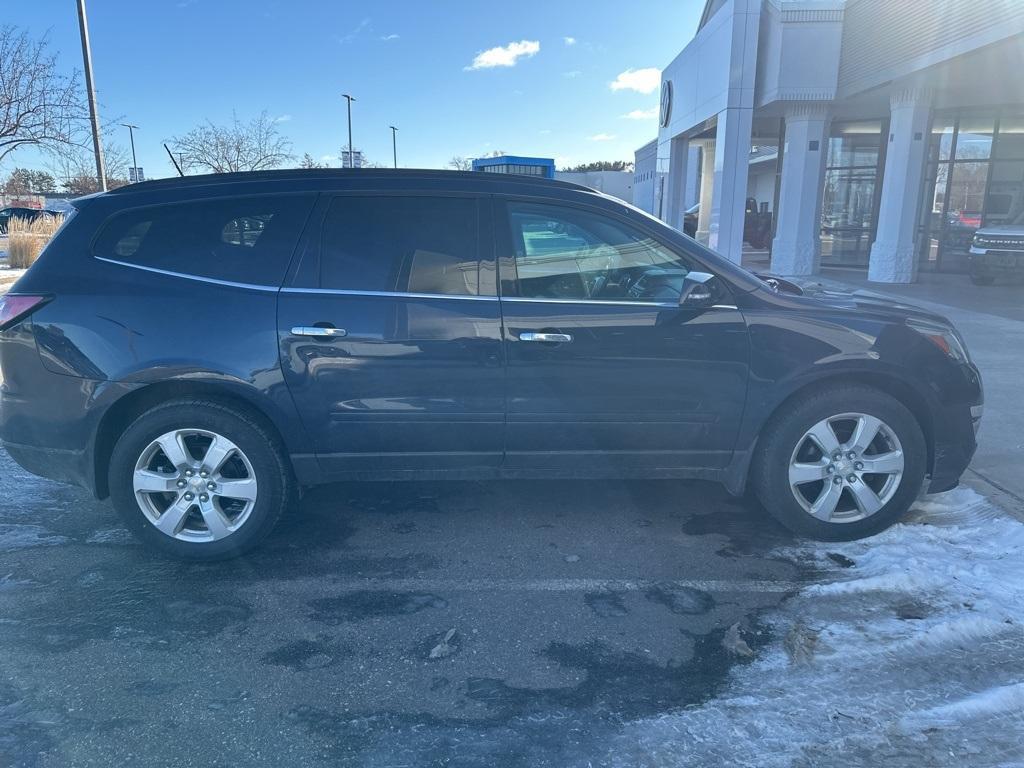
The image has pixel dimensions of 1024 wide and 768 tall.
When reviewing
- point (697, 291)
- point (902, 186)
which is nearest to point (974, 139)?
point (902, 186)

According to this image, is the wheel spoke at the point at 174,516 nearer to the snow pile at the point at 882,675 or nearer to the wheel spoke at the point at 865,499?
the snow pile at the point at 882,675

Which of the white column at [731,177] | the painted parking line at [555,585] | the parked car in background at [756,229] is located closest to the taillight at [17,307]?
the painted parking line at [555,585]

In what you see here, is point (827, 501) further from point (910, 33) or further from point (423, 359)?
point (910, 33)

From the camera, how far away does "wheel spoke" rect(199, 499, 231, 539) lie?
12.4 ft

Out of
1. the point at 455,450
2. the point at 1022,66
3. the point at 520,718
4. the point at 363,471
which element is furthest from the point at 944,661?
the point at 1022,66

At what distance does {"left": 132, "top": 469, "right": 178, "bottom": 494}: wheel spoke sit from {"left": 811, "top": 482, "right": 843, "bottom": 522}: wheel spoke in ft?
10.9

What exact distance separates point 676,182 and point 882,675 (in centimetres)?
2335

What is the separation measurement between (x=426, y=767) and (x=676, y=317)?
237 centimetres

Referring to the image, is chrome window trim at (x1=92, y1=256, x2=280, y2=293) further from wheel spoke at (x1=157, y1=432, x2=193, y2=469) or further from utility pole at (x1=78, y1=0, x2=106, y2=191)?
utility pole at (x1=78, y1=0, x2=106, y2=191)

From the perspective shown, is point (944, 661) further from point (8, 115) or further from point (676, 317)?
point (8, 115)

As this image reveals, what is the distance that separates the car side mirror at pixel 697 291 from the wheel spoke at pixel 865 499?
49.6 inches

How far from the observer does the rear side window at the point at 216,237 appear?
3.74m

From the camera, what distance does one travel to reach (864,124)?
1945cm

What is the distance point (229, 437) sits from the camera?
3.72m
